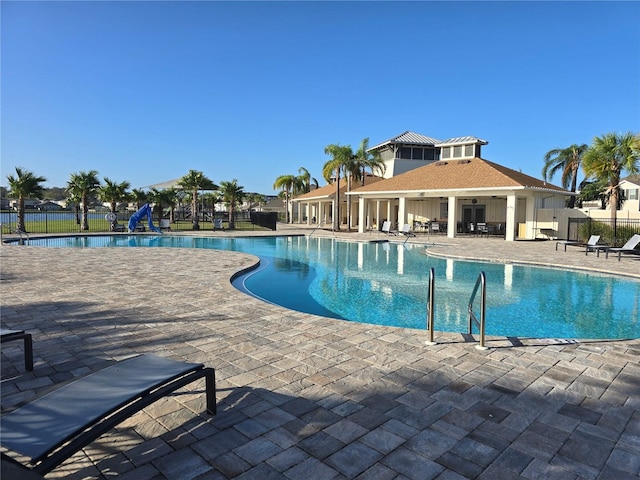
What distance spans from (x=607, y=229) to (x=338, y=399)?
21.8m

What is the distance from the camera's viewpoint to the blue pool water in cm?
764

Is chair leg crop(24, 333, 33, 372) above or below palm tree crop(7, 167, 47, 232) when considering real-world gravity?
below

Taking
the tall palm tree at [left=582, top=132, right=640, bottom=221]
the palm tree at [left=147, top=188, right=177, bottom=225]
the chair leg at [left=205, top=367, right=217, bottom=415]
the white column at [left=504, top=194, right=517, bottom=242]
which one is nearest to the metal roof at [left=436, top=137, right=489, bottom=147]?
the white column at [left=504, top=194, right=517, bottom=242]

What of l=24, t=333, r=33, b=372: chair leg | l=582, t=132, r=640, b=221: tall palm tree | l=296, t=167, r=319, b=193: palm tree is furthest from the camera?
l=296, t=167, r=319, b=193: palm tree

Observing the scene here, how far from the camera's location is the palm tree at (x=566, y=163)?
39.1m

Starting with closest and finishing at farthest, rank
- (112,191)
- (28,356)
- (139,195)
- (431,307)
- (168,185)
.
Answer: (28,356) → (431,307) → (112,191) → (139,195) → (168,185)

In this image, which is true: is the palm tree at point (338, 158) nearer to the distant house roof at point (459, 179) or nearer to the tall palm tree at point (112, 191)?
the distant house roof at point (459, 179)

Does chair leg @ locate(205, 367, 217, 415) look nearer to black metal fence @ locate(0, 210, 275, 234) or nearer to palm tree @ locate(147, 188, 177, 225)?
black metal fence @ locate(0, 210, 275, 234)

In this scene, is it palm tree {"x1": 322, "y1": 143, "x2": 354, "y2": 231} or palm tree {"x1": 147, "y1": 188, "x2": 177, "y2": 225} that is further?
palm tree {"x1": 147, "y1": 188, "x2": 177, "y2": 225}

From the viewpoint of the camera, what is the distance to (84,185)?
28.0m

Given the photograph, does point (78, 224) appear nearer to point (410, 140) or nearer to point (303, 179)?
point (303, 179)

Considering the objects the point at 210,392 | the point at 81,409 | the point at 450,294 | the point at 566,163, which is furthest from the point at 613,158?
the point at 566,163

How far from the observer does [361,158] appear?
30.6 meters

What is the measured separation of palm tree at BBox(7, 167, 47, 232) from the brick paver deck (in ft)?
77.2
